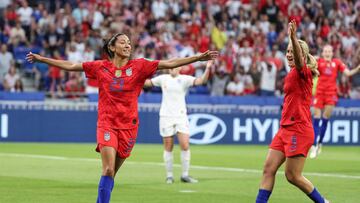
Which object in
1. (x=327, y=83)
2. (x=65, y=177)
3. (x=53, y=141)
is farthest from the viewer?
(x=53, y=141)

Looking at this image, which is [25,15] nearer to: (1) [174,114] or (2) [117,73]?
(1) [174,114]

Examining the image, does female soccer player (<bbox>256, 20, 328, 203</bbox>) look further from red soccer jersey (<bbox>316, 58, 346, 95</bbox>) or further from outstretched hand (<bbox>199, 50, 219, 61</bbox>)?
red soccer jersey (<bbox>316, 58, 346, 95</bbox>)

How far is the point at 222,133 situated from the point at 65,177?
1338 cm

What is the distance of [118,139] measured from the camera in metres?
11.7

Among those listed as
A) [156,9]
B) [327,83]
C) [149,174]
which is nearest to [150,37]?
[156,9]

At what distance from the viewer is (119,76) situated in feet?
38.5

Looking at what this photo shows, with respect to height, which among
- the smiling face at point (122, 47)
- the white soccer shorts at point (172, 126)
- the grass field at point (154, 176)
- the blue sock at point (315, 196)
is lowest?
the grass field at point (154, 176)

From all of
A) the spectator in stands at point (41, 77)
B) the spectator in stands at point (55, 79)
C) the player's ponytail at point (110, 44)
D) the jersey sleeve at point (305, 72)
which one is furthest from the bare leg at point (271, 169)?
the spectator in stands at point (41, 77)

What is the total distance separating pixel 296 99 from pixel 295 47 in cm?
90

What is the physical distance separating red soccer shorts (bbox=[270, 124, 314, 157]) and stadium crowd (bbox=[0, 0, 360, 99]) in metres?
18.9

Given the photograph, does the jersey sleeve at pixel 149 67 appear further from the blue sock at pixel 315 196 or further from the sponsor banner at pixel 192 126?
the sponsor banner at pixel 192 126

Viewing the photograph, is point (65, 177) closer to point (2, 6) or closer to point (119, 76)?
point (119, 76)

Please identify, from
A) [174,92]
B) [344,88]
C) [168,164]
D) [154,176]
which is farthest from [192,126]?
[168,164]

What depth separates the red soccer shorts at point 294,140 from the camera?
11.7m
